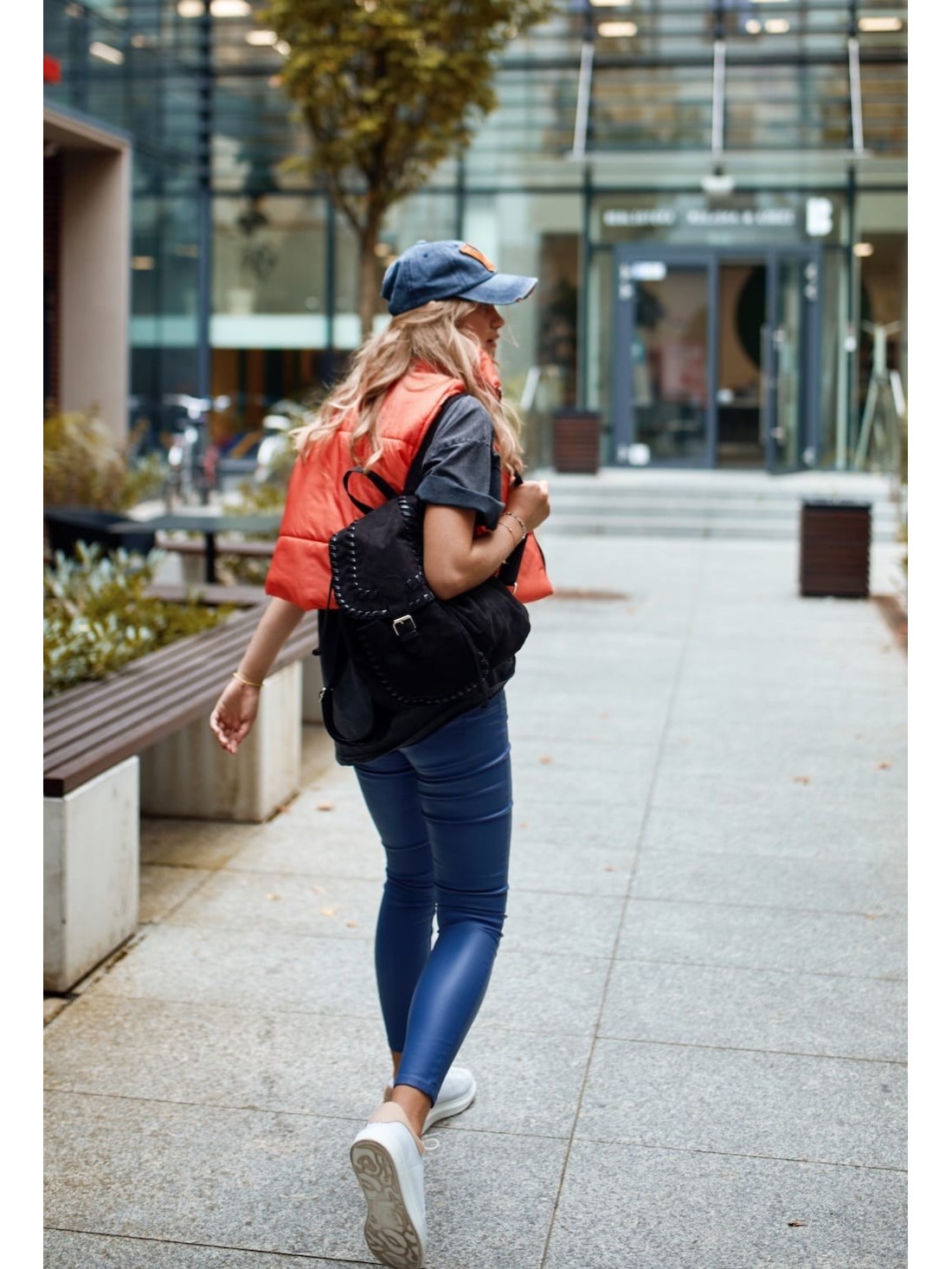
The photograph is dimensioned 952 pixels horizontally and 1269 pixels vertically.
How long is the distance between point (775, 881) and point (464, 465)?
304 centimetres

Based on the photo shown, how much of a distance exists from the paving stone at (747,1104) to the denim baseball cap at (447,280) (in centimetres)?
187

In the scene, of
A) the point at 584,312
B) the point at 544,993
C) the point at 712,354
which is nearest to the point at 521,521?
the point at 544,993

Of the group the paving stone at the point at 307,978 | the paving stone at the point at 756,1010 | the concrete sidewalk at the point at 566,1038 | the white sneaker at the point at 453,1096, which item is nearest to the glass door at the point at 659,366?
the concrete sidewalk at the point at 566,1038

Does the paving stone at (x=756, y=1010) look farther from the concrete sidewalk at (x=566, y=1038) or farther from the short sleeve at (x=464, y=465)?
the short sleeve at (x=464, y=465)

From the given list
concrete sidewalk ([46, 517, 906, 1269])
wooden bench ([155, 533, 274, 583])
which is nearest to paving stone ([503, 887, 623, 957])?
concrete sidewalk ([46, 517, 906, 1269])

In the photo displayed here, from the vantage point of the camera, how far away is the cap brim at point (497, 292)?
3.12m

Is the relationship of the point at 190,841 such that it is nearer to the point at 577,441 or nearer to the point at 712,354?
the point at 577,441

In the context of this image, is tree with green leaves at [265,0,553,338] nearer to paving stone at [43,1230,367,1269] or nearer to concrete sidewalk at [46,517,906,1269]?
concrete sidewalk at [46,517,906,1269]

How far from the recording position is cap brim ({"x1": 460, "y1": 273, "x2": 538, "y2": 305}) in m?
3.12

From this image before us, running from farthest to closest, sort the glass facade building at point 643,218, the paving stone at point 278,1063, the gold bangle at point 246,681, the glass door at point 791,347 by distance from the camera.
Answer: the glass facade building at point 643,218 < the glass door at point 791,347 < the paving stone at point 278,1063 < the gold bangle at point 246,681

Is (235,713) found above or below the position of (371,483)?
below

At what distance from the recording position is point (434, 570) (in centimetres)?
295
